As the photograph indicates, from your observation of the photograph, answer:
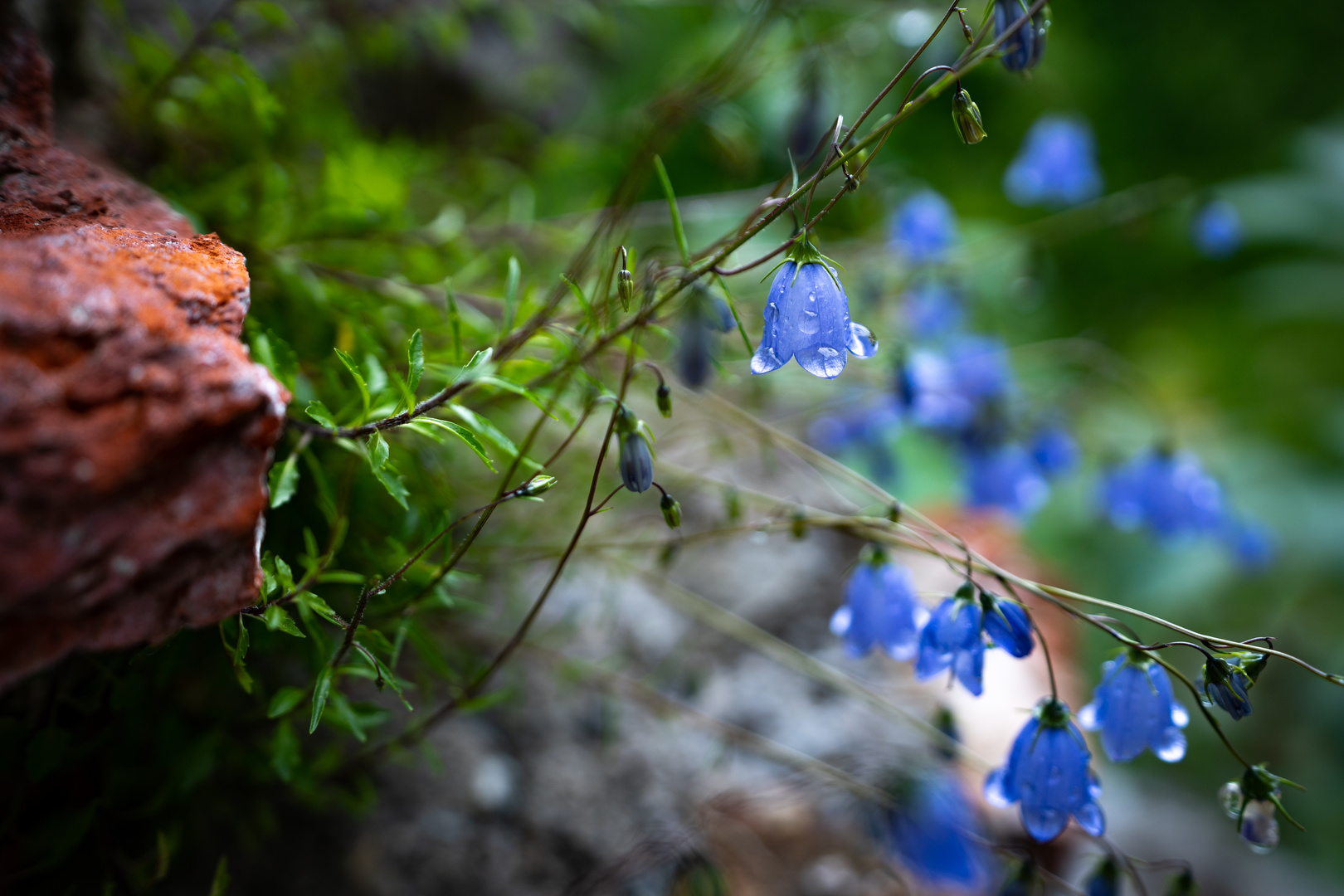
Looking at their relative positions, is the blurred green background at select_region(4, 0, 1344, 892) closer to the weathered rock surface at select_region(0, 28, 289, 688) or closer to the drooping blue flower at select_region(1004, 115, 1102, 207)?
the drooping blue flower at select_region(1004, 115, 1102, 207)

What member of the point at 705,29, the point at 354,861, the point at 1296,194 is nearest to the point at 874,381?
the point at 354,861

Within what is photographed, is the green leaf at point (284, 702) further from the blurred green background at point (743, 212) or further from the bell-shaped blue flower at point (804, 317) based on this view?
the bell-shaped blue flower at point (804, 317)

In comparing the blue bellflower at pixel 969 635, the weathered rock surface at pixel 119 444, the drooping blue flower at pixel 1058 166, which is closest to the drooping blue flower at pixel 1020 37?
the blue bellflower at pixel 969 635

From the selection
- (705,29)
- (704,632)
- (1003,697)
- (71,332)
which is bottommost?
(704,632)

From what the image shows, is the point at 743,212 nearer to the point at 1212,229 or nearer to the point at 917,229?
the point at 917,229

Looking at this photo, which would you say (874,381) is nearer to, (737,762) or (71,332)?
(737,762)

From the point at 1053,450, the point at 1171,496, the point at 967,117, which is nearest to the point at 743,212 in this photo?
the point at 1053,450
